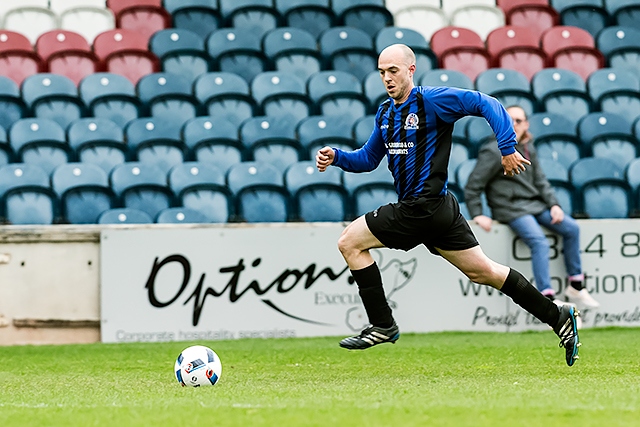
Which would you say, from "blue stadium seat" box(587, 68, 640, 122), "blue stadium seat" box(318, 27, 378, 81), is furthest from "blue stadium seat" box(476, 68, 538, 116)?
"blue stadium seat" box(318, 27, 378, 81)

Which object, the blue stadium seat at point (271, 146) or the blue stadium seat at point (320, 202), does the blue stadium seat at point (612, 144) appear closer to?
the blue stadium seat at point (320, 202)

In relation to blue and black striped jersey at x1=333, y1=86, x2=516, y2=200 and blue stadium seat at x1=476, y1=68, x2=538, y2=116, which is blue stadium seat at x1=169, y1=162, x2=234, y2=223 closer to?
blue stadium seat at x1=476, y1=68, x2=538, y2=116

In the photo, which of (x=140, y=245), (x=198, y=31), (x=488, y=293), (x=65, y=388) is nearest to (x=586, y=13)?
(x=198, y=31)

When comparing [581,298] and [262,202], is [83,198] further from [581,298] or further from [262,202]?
[581,298]

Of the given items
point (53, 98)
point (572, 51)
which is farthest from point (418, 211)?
→ point (572, 51)

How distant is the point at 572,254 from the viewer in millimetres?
9852

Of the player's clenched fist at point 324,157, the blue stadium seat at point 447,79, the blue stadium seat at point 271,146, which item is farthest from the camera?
the blue stadium seat at point 447,79

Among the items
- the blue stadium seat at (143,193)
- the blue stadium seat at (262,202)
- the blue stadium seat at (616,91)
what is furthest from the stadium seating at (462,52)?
the blue stadium seat at (143,193)

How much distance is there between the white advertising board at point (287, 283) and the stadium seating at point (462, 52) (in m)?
4.31

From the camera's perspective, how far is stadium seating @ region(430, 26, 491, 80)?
45.3ft

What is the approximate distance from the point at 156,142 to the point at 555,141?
4573 millimetres

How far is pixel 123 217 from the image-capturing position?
404 inches

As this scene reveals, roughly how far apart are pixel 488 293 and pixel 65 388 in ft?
16.6

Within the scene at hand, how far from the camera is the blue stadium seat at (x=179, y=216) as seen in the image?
1028 centimetres
